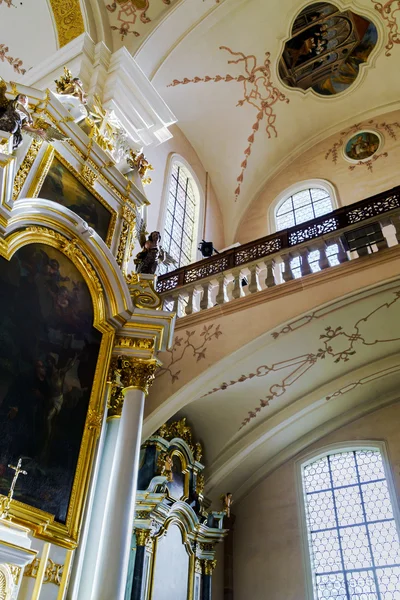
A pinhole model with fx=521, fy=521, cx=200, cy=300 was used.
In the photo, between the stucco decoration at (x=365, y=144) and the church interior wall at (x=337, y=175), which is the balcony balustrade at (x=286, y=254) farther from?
the stucco decoration at (x=365, y=144)

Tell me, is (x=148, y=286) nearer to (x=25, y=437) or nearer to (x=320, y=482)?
(x=25, y=437)

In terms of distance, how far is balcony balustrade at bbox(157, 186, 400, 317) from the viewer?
6.01m

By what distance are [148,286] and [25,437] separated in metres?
2.35

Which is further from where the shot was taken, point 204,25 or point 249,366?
point 204,25

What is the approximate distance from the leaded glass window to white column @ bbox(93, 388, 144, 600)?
7.21 m

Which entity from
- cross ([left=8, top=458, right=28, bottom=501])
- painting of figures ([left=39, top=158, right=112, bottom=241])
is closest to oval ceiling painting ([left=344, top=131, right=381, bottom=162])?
painting of figures ([left=39, top=158, right=112, bottom=241])

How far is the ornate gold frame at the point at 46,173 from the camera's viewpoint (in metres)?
5.30

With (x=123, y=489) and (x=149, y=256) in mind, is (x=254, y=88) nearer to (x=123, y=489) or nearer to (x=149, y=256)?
(x=149, y=256)

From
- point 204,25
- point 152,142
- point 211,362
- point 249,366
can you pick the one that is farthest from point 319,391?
point 204,25

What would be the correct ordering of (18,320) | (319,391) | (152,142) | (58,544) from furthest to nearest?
(152,142), (319,391), (18,320), (58,544)

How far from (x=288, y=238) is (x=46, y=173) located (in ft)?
9.90

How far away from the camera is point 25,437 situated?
401cm

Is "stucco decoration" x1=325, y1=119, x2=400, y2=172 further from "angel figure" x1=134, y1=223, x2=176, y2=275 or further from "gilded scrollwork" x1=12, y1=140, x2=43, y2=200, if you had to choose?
"gilded scrollwork" x1=12, y1=140, x2=43, y2=200

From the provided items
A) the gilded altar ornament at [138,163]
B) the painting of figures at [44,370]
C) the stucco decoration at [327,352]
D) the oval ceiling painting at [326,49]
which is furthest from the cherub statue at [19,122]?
the oval ceiling painting at [326,49]
